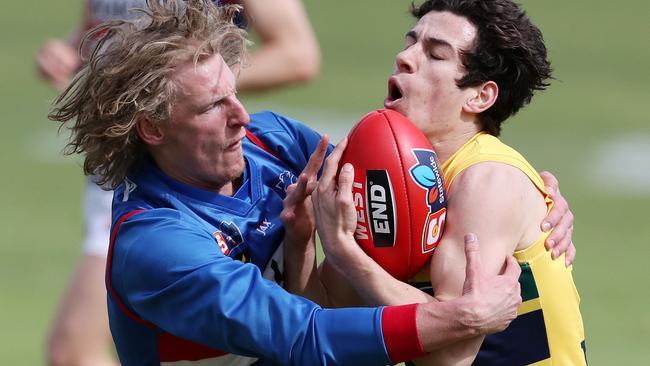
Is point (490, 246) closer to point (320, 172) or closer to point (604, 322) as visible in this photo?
point (320, 172)

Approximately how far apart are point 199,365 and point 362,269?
31.1 inches

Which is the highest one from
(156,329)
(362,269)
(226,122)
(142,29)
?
(142,29)

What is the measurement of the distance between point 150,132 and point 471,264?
1.26 metres

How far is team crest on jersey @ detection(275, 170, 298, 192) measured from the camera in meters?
5.08

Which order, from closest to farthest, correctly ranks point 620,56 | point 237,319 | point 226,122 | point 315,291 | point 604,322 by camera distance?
point 237,319 → point 226,122 → point 315,291 → point 604,322 → point 620,56

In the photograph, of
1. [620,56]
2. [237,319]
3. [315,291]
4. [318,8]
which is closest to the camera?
[237,319]

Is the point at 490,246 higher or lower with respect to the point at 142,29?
lower

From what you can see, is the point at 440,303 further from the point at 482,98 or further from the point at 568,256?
the point at 482,98

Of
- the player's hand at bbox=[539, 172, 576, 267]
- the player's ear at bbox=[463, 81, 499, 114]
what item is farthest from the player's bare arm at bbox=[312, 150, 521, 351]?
the player's ear at bbox=[463, 81, 499, 114]

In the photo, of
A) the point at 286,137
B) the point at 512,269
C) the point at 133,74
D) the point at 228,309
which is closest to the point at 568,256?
the point at 512,269

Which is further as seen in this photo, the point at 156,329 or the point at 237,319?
the point at 156,329

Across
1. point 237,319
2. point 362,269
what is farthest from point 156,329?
point 362,269

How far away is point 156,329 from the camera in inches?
189

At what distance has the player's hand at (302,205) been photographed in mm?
4703
